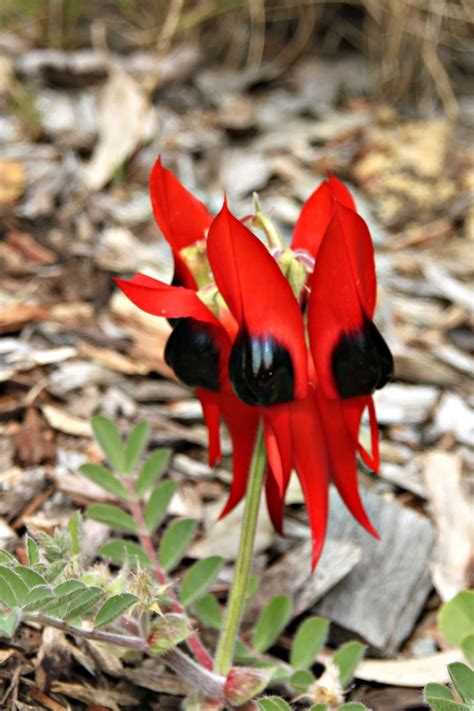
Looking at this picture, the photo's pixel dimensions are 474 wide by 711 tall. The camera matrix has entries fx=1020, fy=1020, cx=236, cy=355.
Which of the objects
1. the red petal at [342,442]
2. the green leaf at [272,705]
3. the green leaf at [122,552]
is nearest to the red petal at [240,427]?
the red petal at [342,442]

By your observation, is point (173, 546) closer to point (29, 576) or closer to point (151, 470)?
point (151, 470)

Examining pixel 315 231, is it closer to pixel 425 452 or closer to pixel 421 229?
pixel 425 452

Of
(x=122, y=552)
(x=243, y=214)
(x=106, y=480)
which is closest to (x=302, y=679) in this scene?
(x=122, y=552)

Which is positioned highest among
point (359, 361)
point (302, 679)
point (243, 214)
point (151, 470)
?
point (243, 214)

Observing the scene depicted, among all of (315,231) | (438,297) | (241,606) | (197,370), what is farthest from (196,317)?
(438,297)

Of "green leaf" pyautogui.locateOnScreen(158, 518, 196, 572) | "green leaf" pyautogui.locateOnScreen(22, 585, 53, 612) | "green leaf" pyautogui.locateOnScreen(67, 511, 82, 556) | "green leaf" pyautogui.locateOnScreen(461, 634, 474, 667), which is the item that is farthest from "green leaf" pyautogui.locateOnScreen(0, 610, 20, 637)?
"green leaf" pyautogui.locateOnScreen(461, 634, 474, 667)

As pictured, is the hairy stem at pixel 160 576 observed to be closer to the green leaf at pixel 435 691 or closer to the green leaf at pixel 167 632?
the green leaf at pixel 167 632
